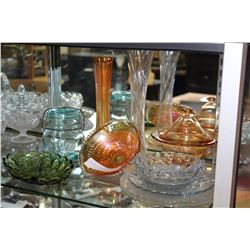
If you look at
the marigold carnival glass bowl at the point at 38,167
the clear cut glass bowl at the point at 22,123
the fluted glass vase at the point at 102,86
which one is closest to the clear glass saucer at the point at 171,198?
the marigold carnival glass bowl at the point at 38,167

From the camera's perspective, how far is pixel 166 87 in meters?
1.16

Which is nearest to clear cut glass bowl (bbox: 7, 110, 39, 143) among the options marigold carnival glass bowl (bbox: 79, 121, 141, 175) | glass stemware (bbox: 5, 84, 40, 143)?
glass stemware (bbox: 5, 84, 40, 143)

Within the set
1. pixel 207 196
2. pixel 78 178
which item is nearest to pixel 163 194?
pixel 207 196

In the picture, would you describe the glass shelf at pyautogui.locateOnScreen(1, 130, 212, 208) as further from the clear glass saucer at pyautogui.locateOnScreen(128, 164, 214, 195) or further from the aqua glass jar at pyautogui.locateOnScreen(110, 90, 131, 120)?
the aqua glass jar at pyautogui.locateOnScreen(110, 90, 131, 120)

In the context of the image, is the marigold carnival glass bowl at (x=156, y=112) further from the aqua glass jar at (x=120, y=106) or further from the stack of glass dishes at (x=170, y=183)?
the stack of glass dishes at (x=170, y=183)

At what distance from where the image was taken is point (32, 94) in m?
1.34

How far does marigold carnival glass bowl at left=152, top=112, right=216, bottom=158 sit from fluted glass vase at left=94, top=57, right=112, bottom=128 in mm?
139

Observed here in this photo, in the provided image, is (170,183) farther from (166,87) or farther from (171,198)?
(166,87)

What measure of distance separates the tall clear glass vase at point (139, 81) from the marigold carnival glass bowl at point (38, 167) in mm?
209

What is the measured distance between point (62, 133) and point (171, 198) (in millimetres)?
363

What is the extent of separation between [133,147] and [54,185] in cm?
20

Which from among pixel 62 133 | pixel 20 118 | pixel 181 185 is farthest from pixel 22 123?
pixel 181 185
